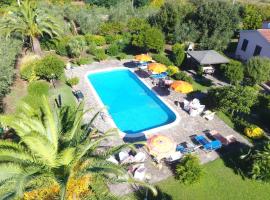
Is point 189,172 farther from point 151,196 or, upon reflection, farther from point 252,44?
point 252,44

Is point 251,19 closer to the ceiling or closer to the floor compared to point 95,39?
closer to the ceiling

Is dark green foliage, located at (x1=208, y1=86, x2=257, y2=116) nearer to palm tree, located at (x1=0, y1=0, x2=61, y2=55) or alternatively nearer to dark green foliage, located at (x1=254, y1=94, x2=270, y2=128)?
dark green foliage, located at (x1=254, y1=94, x2=270, y2=128)

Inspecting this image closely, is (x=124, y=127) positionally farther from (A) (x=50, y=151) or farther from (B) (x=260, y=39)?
(B) (x=260, y=39)

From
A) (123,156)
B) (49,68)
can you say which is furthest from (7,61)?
(123,156)

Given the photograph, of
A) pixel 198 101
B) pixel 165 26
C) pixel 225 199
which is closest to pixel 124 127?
pixel 198 101

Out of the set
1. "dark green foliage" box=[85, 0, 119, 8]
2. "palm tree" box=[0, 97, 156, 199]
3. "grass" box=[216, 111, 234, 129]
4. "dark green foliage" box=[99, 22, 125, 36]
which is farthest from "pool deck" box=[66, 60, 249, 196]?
"dark green foliage" box=[85, 0, 119, 8]

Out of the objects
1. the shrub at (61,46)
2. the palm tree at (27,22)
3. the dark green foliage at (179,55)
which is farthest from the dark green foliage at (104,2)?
the dark green foliage at (179,55)
